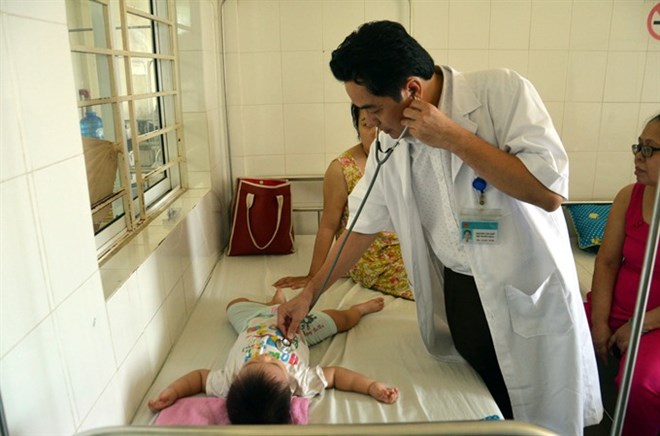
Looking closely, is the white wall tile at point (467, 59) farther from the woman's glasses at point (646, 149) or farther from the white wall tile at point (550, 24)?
the woman's glasses at point (646, 149)

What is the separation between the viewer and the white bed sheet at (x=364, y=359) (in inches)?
59.7

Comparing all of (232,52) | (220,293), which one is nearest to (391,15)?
(232,52)

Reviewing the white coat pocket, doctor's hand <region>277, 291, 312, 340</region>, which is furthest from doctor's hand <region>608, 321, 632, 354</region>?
doctor's hand <region>277, 291, 312, 340</region>

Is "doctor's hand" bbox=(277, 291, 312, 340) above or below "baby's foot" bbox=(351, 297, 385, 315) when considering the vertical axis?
above

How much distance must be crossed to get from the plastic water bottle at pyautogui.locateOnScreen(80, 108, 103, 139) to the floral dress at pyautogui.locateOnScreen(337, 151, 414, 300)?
1.01 m

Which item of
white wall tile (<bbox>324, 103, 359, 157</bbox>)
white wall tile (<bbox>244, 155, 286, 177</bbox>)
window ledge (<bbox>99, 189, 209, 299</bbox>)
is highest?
white wall tile (<bbox>324, 103, 359, 157</bbox>)

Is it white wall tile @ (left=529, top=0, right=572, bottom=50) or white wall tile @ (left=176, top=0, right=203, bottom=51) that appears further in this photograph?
white wall tile @ (left=529, top=0, right=572, bottom=50)

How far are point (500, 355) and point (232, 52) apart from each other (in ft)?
7.13

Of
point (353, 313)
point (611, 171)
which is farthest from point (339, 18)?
point (611, 171)

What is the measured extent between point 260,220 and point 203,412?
1.38 meters

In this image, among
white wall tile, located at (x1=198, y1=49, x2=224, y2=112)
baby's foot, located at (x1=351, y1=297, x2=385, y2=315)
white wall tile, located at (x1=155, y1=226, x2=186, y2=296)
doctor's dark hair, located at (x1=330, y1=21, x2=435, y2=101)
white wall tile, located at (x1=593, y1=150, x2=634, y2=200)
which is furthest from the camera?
white wall tile, located at (x1=593, y1=150, x2=634, y2=200)

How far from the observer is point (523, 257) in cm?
143

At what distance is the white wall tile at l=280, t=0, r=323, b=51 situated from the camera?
2.90m

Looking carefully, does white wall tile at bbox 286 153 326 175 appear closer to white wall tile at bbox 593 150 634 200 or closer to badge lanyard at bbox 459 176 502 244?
white wall tile at bbox 593 150 634 200
